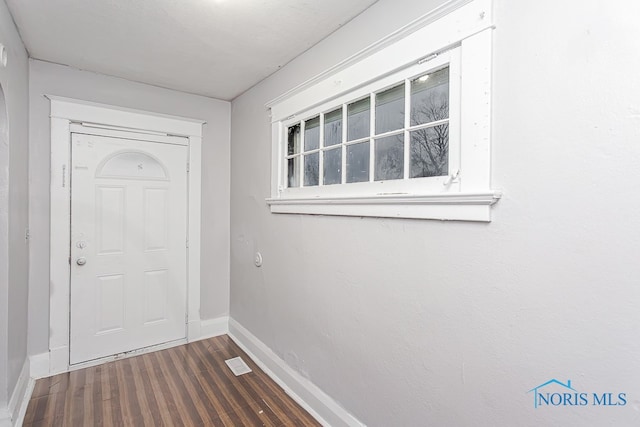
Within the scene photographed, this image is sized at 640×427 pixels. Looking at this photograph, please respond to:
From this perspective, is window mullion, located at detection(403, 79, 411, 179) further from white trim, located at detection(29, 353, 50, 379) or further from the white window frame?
white trim, located at detection(29, 353, 50, 379)

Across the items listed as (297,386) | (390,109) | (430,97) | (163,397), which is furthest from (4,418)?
(430,97)

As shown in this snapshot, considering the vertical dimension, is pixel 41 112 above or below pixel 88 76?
below

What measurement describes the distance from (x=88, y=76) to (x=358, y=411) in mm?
3278

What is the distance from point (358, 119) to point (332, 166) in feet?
1.15

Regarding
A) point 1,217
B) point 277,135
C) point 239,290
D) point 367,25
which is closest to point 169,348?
point 239,290

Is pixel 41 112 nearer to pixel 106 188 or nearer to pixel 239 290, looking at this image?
pixel 106 188

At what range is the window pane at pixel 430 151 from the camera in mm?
1361

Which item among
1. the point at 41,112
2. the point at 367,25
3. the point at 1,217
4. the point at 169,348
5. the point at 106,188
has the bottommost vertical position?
the point at 169,348

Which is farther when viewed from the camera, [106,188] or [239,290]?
[239,290]

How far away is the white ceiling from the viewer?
1.72m

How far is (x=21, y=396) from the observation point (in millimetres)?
2027

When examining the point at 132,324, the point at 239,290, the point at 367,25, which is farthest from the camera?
the point at 239,290

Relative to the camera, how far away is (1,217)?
5.70 feet

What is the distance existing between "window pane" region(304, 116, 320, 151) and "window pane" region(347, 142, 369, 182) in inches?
14.1
